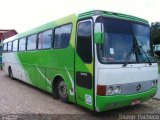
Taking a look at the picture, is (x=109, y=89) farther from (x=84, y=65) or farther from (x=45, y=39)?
(x=45, y=39)

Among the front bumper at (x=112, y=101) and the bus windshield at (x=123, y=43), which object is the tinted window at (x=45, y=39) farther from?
the front bumper at (x=112, y=101)

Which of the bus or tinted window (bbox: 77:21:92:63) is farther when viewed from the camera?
tinted window (bbox: 77:21:92:63)

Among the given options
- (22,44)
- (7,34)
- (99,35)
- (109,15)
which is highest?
(7,34)

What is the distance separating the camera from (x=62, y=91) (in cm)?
898

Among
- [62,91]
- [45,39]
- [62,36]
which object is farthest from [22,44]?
[62,91]

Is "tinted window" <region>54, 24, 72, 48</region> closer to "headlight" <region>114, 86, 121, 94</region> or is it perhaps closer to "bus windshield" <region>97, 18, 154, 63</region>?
"bus windshield" <region>97, 18, 154, 63</region>

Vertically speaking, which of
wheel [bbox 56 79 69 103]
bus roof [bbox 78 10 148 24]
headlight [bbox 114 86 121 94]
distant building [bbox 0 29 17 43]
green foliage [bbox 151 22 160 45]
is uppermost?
green foliage [bbox 151 22 160 45]

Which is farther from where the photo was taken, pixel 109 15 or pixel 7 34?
pixel 7 34

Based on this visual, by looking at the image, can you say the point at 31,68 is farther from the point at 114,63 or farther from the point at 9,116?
the point at 114,63

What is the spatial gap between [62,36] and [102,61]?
2.62 meters

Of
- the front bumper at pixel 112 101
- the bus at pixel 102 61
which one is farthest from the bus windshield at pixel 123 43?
the front bumper at pixel 112 101

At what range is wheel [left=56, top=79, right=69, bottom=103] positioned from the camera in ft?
28.5

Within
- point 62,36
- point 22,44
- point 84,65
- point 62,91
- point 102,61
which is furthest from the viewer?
point 22,44

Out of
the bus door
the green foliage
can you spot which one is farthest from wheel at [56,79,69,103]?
the green foliage
